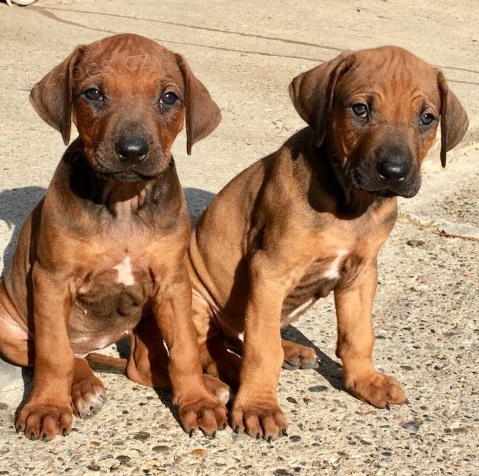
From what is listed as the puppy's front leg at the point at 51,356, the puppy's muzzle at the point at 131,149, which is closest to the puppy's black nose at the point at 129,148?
the puppy's muzzle at the point at 131,149

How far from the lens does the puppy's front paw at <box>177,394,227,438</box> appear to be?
543 centimetres

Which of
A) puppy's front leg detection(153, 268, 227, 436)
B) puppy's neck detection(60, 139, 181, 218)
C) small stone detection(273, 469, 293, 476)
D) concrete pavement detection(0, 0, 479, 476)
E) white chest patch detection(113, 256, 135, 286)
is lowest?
concrete pavement detection(0, 0, 479, 476)

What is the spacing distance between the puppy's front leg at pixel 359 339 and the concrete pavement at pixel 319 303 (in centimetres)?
13

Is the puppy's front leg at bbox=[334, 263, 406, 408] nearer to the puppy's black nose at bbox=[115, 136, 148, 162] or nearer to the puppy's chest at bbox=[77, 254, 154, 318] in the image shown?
the puppy's chest at bbox=[77, 254, 154, 318]

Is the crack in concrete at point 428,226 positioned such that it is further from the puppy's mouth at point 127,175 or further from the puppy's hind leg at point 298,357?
the puppy's mouth at point 127,175

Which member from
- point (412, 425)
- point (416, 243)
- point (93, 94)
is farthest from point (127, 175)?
point (416, 243)

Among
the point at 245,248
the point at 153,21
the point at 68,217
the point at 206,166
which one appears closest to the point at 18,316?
the point at 68,217

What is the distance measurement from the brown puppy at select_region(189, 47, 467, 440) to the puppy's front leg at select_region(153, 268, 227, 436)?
0.20 m

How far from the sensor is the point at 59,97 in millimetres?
5480

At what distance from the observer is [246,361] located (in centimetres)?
561

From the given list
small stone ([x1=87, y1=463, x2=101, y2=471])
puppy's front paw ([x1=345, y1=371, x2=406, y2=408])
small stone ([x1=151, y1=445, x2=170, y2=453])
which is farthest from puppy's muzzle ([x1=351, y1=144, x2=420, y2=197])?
small stone ([x1=87, y1=463, x2=101, y2=471])

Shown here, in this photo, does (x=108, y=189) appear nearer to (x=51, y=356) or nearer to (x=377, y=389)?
(x=51, y=356)

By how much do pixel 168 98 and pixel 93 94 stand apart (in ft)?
1.42

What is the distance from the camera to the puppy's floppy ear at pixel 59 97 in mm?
5480
